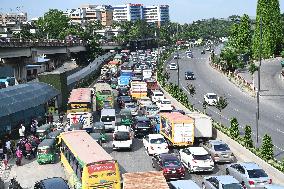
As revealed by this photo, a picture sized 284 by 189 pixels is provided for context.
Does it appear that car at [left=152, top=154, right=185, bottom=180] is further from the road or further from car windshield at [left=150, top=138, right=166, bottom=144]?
the road

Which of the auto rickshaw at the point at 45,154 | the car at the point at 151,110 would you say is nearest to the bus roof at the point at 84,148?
the auto rickshaw at the point at 45,154

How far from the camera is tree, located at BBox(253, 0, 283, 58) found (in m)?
107

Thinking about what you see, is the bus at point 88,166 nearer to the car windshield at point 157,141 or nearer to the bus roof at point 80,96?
the car windshield at point 157,141

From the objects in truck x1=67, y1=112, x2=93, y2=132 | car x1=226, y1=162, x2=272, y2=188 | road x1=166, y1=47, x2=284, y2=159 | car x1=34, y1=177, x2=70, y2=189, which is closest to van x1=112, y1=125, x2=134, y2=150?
truck x1=67, y1=112, x2=93, y2=132

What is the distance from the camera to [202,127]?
36.7 m

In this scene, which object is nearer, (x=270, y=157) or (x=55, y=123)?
(x=270, y=157)

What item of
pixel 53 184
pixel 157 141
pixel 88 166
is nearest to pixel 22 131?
pixel 157 141

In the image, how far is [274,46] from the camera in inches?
4353

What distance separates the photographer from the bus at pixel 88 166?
23516mm

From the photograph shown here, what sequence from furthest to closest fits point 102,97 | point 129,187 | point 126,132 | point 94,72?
1. point 94,72
2. point 102,97
3. point 126,132
4. point 129,187

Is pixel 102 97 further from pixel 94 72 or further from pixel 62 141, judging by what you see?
pixel 94 72

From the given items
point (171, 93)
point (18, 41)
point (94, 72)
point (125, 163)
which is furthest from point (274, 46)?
point (125, 163)

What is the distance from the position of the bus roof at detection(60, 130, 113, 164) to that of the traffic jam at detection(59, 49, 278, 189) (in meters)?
0.09

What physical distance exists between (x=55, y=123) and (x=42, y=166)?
12066 mm
